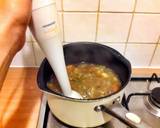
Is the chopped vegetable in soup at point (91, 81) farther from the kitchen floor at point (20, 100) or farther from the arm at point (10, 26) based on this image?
the arm at point (10, 26)

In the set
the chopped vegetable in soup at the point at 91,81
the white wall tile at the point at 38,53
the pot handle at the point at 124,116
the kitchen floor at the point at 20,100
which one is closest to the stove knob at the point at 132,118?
the pot handle at the point at 124,116

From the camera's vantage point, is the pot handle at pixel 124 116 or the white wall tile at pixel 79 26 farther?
the white wall tile at pixel 79 26

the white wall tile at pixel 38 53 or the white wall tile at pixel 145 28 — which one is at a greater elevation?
the white wall tile at pixel 145 28

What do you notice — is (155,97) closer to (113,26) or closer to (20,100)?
(113,26)

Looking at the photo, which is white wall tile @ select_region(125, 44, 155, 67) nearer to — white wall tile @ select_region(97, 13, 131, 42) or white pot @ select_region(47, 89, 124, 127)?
white wall tile @ select_region(97, 13, 131, 42)

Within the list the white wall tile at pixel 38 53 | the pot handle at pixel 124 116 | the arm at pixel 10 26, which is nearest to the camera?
the arm at pixel 10 26

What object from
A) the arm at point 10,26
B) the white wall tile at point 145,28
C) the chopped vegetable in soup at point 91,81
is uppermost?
the arm at point 10,26

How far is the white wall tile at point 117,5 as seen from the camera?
0.66 meters

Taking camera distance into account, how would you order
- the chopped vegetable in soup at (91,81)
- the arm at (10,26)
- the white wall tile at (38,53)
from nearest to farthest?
the arm at (10,26), the chopped vegetable in soup at (91,81), the white wall tile at (38,53)

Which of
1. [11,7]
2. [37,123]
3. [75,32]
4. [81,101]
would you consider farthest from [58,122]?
[11,7]

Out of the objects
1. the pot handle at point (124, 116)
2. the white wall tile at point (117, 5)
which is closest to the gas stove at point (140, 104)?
the pot handle at point (124, 116)

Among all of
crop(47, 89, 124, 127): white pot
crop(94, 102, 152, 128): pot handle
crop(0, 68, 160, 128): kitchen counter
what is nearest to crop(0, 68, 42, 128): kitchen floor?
crop(0, 68, 160, 128): kitchen counter

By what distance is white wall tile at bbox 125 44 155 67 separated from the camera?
0.76m

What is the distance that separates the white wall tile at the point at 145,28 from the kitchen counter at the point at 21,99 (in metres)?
0.13
